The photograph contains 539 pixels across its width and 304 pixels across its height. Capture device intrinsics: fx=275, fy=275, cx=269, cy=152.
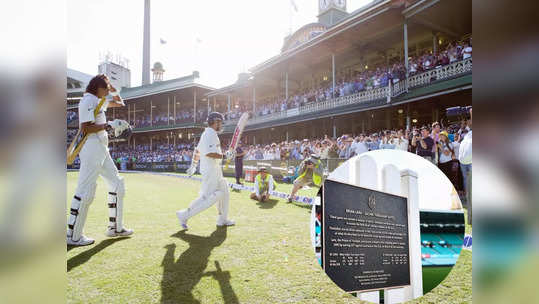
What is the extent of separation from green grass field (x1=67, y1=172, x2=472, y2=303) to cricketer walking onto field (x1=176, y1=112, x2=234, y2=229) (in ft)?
0.92

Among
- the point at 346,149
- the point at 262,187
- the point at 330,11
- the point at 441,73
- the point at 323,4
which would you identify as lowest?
the point at 262,187

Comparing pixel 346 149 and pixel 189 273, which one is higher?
pixel 346 149

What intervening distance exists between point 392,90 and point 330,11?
523 inches

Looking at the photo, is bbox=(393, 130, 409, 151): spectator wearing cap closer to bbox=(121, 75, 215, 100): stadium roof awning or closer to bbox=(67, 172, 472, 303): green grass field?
bbox=(67, 172, 472, 303): green grass field

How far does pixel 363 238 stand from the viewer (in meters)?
2.00

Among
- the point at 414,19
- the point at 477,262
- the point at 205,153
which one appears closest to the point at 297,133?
the point at 414,19

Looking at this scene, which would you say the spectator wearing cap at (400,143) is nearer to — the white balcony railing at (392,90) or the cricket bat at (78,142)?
the white balcony railing at (392,90)

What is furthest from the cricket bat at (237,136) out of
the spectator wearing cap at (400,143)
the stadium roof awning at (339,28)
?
the stadium roof awning at (339,28)

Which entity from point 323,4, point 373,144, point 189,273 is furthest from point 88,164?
point 323,4

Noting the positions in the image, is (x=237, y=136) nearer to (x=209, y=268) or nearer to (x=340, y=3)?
(x=209, y=268)

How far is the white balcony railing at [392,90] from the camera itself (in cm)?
1162

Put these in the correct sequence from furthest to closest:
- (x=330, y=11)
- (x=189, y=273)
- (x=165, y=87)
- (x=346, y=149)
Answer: (x=165, y=87)
(x=330, y=11)
(x=346, y=149)
(x=189, y=273)

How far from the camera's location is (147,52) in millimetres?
47250

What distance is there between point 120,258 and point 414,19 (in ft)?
51.5
